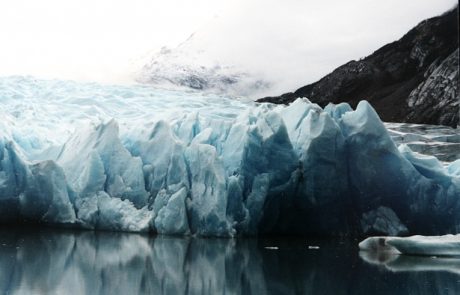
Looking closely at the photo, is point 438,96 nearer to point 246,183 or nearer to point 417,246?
point 246,183

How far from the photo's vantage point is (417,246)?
12242 mm

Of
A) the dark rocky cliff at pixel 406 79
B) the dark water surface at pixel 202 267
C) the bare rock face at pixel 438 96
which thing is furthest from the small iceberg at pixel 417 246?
the dark rocky cliff at pixel 406 79

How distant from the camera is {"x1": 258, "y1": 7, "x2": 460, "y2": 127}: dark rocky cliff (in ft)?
143

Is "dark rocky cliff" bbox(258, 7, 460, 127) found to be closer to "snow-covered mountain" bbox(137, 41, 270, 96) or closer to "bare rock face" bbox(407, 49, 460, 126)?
"bare rock face" bbox(407, 49, 460, 126)

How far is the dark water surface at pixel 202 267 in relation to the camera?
813 cm

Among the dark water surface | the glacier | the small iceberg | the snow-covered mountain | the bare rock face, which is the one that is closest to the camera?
the dark water surface

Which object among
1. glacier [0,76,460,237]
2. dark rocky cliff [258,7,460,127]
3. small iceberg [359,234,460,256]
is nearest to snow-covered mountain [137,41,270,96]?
dark rocky cliff [258,7,460,127]

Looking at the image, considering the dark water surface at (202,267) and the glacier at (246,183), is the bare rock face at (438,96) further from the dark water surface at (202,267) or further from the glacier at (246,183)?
the dark water surface at (202,267)

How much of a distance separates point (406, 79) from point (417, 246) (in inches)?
1655

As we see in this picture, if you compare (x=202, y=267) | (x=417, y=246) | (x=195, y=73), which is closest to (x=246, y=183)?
(x=417, y=246)

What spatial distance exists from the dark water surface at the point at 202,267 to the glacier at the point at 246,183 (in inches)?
41.0

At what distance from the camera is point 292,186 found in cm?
1531

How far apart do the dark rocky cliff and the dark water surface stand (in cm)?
3105

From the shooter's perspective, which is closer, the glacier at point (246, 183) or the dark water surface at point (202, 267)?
the dark water surface at point (202, 267)
